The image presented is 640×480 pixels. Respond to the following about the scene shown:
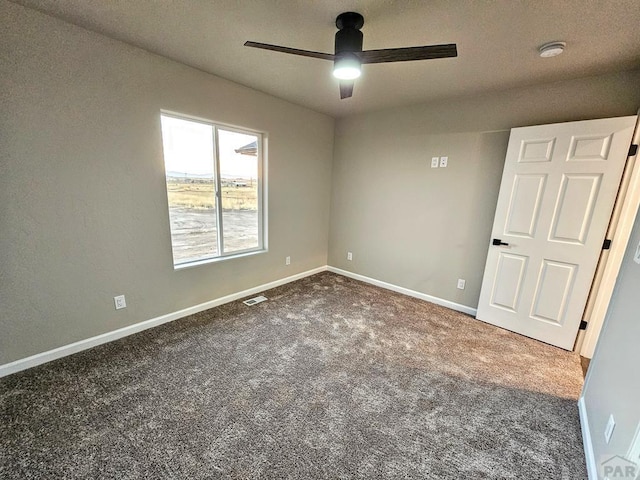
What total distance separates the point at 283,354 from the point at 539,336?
253cm

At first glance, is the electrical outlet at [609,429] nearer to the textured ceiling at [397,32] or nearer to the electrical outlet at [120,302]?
the textured ceiling at [397,32]

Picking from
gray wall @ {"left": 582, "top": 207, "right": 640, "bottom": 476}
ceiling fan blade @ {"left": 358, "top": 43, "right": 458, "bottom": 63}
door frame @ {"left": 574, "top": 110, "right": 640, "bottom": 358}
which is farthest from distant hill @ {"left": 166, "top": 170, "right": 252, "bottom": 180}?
door frame @ {"left": 574, "top": 110, "right": 640, "bottom": 358}

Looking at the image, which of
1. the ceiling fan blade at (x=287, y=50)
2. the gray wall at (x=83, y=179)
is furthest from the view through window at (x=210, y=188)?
the ceiling fan blade at (x=287, y=50)

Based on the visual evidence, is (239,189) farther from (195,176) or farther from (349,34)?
(349,34)

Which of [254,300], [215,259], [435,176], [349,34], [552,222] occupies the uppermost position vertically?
[349,34]

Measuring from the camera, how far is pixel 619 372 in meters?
1.31

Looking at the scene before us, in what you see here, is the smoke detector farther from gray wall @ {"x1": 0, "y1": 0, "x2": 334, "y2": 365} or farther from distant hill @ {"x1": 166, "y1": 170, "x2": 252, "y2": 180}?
distant hill @ {"x1": 166, "y1": 170, "x2": 252, "y2": 180}

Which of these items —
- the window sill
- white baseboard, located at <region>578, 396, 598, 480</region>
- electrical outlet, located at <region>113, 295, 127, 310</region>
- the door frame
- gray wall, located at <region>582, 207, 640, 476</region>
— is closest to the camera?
gray wall, located at <region>582, 207, 640, 476</region>

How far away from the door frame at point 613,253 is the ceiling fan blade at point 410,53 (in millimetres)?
1942

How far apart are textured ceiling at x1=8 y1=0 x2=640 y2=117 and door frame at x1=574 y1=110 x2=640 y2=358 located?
0.89 m

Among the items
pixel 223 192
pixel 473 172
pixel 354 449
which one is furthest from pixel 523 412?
pixel 223 192

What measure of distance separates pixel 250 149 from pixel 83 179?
169 cm

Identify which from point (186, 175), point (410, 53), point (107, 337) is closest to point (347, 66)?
point (410, 53)

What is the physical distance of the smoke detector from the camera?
1801mm
